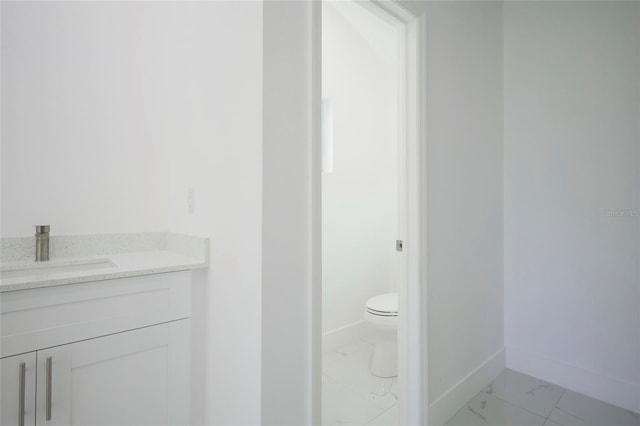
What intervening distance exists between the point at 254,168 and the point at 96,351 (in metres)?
0.92

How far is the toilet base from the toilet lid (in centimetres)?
18

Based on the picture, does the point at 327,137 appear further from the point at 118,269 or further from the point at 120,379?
the point at 120,379

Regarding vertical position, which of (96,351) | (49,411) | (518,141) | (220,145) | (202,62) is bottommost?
(49,411)

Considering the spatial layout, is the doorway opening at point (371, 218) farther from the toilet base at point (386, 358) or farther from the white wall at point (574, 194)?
the white wall at point (574, 194)

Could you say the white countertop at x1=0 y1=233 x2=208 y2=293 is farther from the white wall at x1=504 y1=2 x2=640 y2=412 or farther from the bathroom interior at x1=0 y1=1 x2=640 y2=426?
the white wall at x1=504 y1=2 x2=640 y2=412

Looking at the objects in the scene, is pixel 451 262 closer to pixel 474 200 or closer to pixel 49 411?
pixel 474 200

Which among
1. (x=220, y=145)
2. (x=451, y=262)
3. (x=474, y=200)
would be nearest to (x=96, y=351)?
(x=220, y=145)

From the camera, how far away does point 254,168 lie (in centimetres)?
105

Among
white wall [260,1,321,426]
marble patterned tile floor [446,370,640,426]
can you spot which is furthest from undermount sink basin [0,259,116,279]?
marble patterned tile floor [446,370,640,426]

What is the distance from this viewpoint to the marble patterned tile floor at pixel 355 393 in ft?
5.50

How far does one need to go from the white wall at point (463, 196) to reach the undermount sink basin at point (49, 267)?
1606 millimetres

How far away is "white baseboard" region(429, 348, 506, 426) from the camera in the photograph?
160 centimetres

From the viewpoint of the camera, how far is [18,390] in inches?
42.3

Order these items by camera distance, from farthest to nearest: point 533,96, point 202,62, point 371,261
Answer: point 371,261 < point 533,96 < point 202,62
